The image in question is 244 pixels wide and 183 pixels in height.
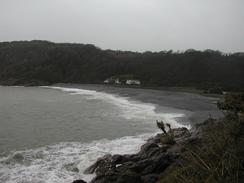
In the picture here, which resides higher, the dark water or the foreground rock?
the foreground rock

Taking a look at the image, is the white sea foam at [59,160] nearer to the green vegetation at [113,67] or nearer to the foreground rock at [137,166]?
the foreground rock at [137,166]

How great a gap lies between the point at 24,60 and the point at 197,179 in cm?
12528

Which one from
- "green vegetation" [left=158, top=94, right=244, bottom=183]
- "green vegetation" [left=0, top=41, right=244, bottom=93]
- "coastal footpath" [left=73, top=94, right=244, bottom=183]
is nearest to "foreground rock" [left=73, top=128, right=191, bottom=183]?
"coastal footpath" [left=73, top=94, right=244, bottom=183]

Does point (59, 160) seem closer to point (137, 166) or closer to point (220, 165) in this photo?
point (137, 166)

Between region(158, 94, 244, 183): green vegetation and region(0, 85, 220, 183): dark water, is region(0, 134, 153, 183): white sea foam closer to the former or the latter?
region(0, 85, 220, 183): dark water

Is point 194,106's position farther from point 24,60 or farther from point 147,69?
point 24,60

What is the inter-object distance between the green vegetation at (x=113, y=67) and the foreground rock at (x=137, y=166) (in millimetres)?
61588

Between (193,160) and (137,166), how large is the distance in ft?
23.7

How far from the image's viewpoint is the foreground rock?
12.6 meters

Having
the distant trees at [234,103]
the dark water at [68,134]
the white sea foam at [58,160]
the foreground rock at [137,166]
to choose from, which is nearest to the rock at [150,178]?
the foreground rock at [137,166]

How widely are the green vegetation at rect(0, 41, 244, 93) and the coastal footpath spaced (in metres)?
62.4

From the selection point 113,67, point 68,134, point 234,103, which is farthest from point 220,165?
point 113,67

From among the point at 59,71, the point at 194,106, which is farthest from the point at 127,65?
the point at 194,106

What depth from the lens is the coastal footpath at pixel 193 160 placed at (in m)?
6.81
